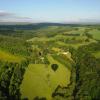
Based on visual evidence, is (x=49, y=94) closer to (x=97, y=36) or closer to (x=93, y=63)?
(x=93, y=63)

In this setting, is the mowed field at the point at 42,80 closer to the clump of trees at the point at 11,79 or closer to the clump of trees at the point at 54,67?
the clump of trees at the point at 54,67

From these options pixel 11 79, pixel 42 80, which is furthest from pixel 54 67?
pixel 11 79

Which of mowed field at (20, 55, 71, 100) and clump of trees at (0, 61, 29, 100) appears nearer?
clump of trees at (0, 61, 29, 100)

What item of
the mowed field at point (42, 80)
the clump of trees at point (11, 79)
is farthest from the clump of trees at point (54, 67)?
the clump of trees at point (11, 79)

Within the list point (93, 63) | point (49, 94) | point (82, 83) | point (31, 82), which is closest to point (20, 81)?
point (31, 82)

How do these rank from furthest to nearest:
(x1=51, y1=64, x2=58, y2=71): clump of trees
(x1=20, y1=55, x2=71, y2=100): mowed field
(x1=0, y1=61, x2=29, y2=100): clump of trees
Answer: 1. (x1=51, y1=64, x2=58, y2=71): clump of trees
2. (x1=20, y1=55, x2=71, y2=100): mowed field
3. (x1=0, y1=61, x2=29, y2=100): clump of trees

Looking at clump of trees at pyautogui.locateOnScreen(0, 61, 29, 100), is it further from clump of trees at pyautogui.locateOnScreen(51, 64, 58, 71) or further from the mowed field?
clump of trees at pyautogui.locateOnScreen(51, 64, 58, 71)

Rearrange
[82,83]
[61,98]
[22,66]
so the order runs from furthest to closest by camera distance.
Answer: [22,66] → [82,83] → [61,98]

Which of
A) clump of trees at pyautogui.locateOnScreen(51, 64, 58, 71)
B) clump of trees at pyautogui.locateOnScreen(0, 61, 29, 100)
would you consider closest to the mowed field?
clump of trees at pyautogui.locateOnScreen(51, 64, 58, 71)
